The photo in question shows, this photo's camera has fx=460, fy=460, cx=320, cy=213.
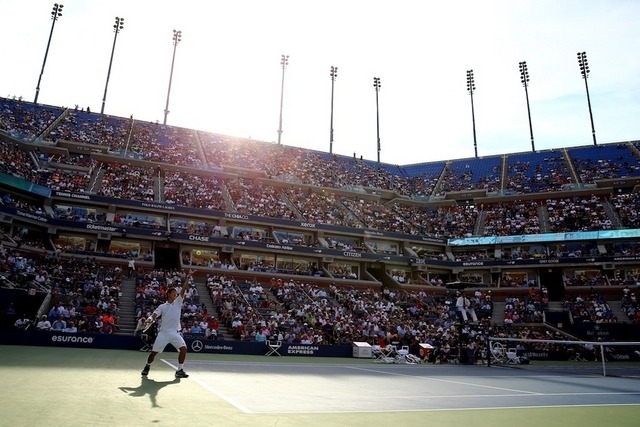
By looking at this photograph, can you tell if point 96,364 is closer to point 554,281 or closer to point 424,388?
point 424,388

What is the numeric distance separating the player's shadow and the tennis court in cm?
2

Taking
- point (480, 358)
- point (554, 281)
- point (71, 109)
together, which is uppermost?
point (71, 109)

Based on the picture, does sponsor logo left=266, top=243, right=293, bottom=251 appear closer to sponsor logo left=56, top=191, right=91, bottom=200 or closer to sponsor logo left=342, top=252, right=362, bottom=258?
sponsor logo left=342, top=252, right=362, bottom=258

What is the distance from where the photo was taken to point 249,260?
4219 centimetres

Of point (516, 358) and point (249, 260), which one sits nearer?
point (516, 358)

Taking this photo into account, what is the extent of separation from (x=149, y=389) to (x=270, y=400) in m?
2.34

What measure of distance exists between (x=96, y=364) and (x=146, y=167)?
119 feet

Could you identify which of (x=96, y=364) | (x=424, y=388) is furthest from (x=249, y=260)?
(x=424, y=388)

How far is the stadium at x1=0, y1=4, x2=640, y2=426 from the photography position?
29.9 feet

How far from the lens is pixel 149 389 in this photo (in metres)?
8.48

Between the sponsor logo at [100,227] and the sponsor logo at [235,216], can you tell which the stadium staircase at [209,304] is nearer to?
the sponsor logo at [100,227]

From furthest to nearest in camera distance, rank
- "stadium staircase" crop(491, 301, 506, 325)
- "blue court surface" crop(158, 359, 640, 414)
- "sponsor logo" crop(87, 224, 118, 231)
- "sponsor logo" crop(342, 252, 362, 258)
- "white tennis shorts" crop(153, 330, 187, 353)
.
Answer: "sponsor logo" crop(342, 252, 362, 258) < "stadium staircase" crop(491, 301, 506, 325) < "sponsor logo" crop(87, 224, 118, 231) < "white tennis shorts" crop(153, 330, 187, 353) < "blue court surface" crop(158, 359, 640, 414)

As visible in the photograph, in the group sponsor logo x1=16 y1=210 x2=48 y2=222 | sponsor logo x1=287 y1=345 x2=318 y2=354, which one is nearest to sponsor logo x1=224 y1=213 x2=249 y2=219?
sponsor logo x1=16 y1=210 x2=48 y2=222

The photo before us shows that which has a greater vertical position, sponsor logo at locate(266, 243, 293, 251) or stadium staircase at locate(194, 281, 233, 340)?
sponsor logo at locate(266, 243, 293, 251)
